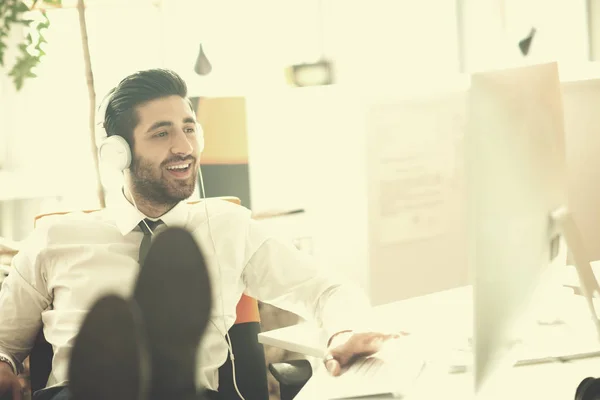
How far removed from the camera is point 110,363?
500 mm

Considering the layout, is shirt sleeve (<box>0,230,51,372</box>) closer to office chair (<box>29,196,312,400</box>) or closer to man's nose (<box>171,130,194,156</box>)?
office chair (<box>29,196,312,400</box>)

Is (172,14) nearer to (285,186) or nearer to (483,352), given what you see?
(285,186)

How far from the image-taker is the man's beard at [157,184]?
5.58 feet

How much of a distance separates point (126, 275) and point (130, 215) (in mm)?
142

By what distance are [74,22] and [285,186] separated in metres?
Result: 1.25

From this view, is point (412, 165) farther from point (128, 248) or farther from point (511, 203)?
point (511, 203)

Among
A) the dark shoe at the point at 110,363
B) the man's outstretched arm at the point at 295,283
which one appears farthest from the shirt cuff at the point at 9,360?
the dark shoe at the point at 110,363

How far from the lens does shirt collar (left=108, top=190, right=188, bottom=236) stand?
1739 mm

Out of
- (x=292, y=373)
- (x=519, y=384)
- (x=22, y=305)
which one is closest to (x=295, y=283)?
(x=292, y=373)

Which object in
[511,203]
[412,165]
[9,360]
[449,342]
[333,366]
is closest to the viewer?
[511,203]

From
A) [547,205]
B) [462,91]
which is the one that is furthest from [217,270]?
[462,91]

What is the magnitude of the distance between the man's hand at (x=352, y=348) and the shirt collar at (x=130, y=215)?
1.81 feet

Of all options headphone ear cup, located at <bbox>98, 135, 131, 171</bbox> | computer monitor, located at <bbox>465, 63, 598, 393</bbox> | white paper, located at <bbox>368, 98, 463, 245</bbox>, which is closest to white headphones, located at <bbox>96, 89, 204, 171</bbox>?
headphone ear cup, located at <bbox>98, 135, 131, 171</bbox>

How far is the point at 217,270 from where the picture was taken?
5.89 ft
